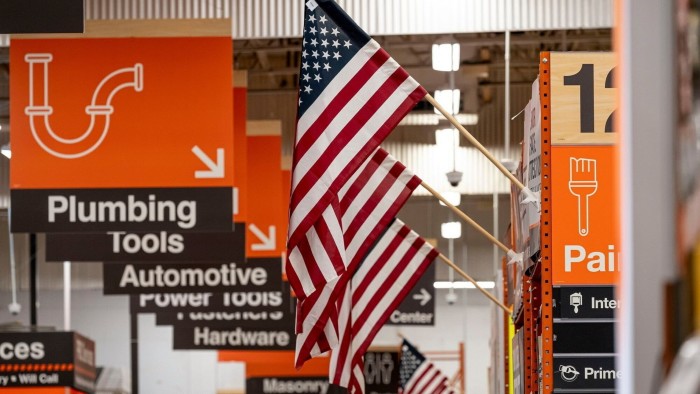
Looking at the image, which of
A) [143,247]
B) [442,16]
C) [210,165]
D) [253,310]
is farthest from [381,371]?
Answer: [210,165]

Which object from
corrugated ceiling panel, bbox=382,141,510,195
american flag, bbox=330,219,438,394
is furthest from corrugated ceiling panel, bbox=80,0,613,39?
corrugated ceiling panel, bbox=382,141,510,195

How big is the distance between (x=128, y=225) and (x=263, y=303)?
530 centimetres

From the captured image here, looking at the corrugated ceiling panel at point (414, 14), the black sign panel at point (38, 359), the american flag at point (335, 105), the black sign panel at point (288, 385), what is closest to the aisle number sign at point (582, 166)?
the american flag at point (335, 105)

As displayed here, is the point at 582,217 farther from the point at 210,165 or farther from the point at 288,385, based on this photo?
the point at 288,385

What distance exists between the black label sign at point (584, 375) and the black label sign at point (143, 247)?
4.30 m

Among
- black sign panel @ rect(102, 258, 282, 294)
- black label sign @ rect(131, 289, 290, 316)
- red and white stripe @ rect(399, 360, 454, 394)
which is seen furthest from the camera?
red and white stripe @ rect(399, 360, 454, 394)

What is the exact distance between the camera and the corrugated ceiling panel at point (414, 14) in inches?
543

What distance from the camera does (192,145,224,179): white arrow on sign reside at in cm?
882

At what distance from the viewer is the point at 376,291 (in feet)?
33.2

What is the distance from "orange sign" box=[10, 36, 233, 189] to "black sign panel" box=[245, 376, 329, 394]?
11993 mm

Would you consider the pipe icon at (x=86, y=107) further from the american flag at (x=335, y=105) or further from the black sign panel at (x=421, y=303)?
the black sign panel at (x=421, y=303)

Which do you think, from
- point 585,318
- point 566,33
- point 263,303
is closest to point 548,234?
point 585,318

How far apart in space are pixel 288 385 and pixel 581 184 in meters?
15.1

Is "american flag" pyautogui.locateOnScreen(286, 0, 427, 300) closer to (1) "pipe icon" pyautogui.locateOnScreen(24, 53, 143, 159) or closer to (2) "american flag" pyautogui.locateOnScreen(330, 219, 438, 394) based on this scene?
(1) "pipe icon" pyautogui.locateOnScreen(24, 53, 143, 159)
